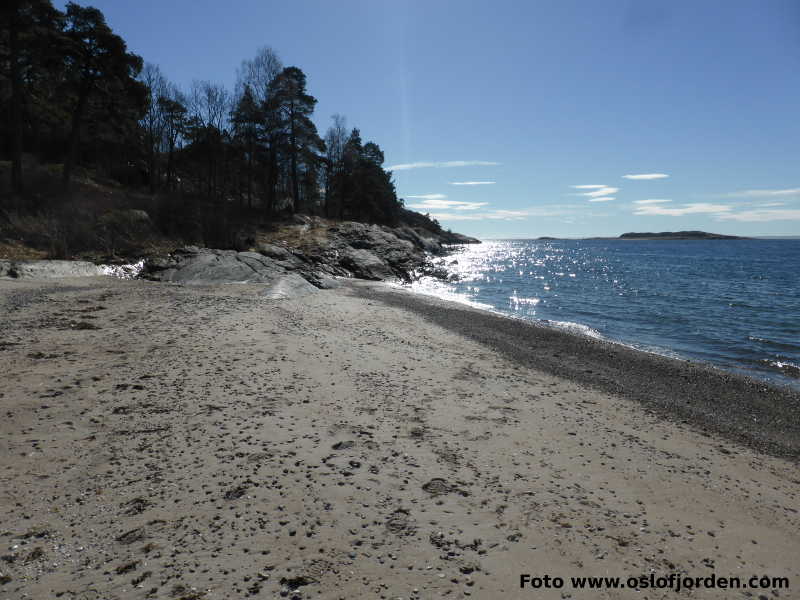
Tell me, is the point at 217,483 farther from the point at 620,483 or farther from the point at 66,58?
the point at 66,58

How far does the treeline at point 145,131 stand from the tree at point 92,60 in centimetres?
6

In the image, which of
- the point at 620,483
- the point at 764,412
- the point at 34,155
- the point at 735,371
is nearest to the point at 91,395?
the point at 620,483

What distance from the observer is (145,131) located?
45250mm

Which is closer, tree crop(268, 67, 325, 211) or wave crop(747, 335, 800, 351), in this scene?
wave crop(747, 335, 800, 351)

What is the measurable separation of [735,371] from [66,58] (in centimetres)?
3727

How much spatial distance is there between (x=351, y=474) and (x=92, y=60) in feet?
111

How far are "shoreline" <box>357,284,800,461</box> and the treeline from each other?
23.2 metres

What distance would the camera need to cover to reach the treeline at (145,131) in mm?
25109

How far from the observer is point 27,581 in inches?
120

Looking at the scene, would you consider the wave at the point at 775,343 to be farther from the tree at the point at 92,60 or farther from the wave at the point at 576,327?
the tree at the point at 92,60

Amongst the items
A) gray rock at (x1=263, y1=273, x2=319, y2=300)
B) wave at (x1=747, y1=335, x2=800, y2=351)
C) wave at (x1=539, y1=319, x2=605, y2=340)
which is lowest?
wave at (x1=747, y1=335, x2=800, y2=351)

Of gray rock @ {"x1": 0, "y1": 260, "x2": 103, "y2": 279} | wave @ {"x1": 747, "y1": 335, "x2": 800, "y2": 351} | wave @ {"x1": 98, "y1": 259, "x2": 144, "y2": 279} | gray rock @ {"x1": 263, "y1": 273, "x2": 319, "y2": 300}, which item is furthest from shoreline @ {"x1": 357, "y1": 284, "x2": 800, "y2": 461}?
gray rock @ {"x1": 0, "y1": 260, "x2": 103, "y2": 279}

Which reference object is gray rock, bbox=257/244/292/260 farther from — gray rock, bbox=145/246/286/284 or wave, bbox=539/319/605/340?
wave, bbox=539/319/605/340

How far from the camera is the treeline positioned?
25.1 metres
